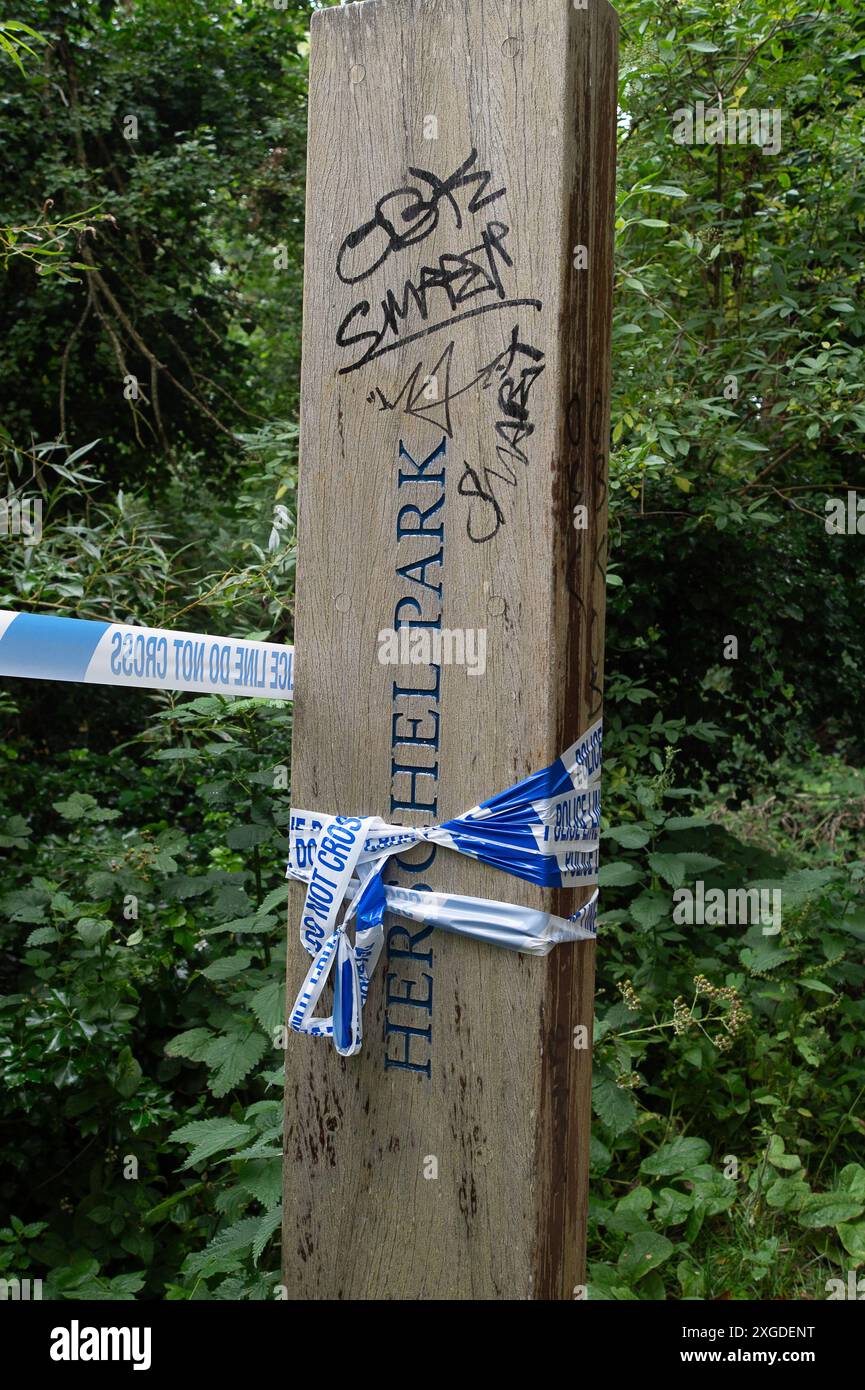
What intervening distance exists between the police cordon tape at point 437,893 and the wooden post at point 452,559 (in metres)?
0.03

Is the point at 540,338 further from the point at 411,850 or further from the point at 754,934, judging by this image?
the point at 754,934

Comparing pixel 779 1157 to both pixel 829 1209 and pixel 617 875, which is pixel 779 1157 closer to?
pixel 829 1209

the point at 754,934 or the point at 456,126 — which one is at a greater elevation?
the point at 456,126

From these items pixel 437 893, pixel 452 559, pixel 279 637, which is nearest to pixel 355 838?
pixel 437 893

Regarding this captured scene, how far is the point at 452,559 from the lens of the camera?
1.79 meters

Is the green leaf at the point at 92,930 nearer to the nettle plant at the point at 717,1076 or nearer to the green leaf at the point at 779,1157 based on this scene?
the nettle plant at the point at 717,1076

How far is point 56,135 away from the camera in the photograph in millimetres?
5172

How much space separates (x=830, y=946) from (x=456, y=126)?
8.11ft

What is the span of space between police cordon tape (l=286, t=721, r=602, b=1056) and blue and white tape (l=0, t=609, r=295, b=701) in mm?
262

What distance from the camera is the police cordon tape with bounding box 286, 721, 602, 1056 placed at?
68.2 inches

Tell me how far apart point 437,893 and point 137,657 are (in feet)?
2.07

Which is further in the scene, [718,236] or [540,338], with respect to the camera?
[718,236]

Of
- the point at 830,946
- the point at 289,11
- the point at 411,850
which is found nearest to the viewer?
the point at 411,850
